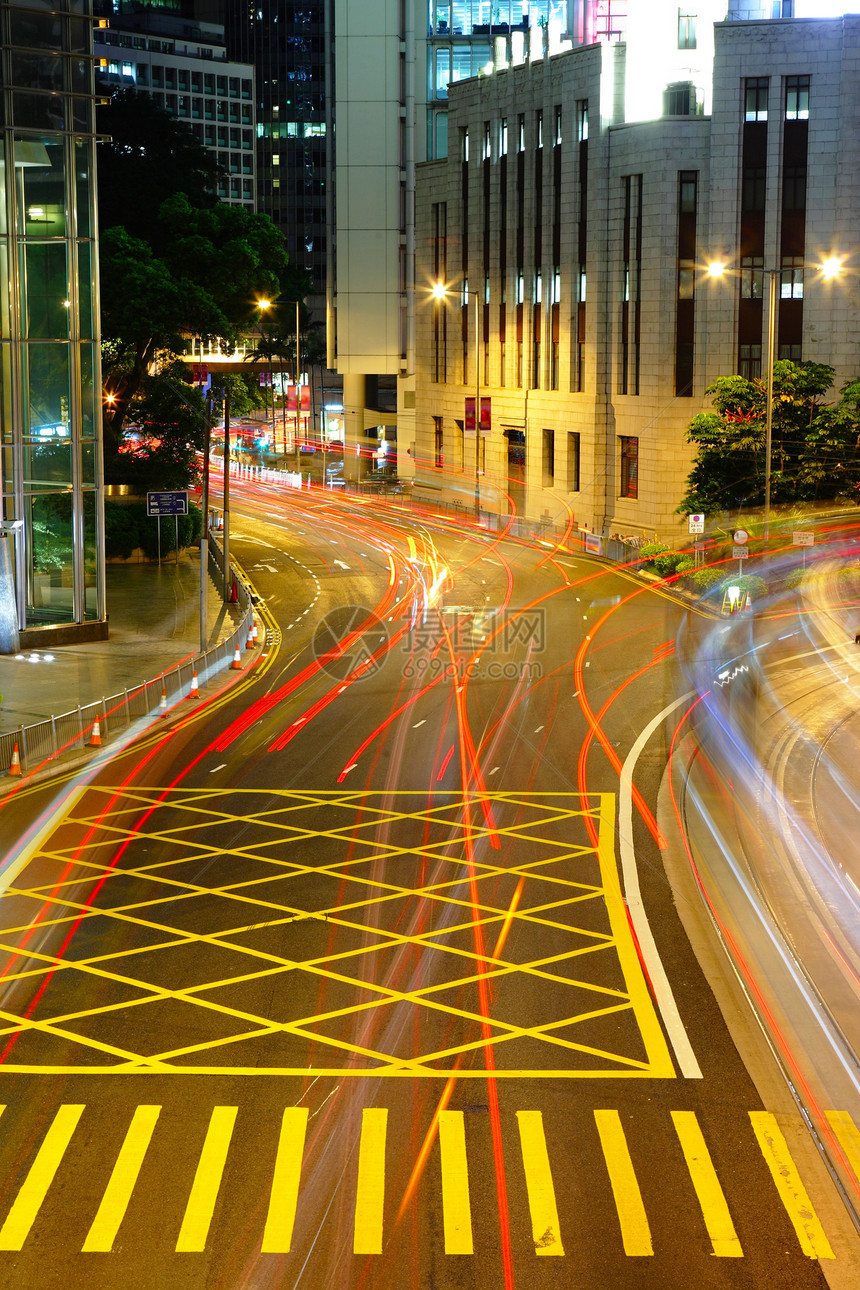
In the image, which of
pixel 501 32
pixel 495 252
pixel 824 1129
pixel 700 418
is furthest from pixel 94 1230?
pixel 501 32

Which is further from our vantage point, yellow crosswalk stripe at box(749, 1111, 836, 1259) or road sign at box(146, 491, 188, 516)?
road sign at box(146, 491, 188, 516)

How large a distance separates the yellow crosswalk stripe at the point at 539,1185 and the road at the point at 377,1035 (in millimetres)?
33

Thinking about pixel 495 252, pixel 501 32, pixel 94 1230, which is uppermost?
pixel 501 32

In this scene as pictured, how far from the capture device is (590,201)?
76438 millimetres

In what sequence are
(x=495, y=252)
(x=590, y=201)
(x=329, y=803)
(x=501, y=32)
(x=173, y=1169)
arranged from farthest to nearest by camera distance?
(x=501, y=32) → (x=495, y=252) → (x=590, y=201) → (x=329, y=803) → (x=173, y=1169)

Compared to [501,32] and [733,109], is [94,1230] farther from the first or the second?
[501,32]

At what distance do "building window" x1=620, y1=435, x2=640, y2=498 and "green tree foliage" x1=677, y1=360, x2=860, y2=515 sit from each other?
10.1 meters

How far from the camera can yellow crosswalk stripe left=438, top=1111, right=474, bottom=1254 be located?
40.3 feet

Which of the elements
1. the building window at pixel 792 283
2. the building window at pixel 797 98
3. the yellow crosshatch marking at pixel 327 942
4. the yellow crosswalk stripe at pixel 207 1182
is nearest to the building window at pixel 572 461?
the building window at pixel 792 283

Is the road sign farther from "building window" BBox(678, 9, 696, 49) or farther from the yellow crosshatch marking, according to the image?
"building window" BBox(678, 9, 696, 49)

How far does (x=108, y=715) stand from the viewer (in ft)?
108

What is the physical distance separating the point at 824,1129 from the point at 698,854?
32.9 feet

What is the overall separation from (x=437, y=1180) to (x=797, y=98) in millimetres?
64239

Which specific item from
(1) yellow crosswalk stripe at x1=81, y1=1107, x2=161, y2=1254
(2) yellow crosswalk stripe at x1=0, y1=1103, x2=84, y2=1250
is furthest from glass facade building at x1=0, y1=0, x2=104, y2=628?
(1) yellow crosswalk stripe at x1=81, y1=1107, x2=161, y2=1254
